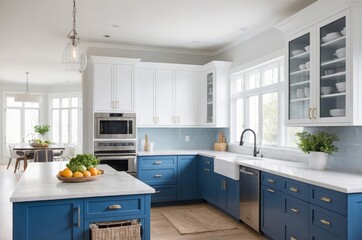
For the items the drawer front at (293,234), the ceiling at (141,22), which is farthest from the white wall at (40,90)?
the drawer front at (293,234)

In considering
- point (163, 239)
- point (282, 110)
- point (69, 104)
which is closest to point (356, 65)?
point (282, 110)

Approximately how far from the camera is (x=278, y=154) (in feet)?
14.9

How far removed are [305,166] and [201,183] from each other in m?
2.22

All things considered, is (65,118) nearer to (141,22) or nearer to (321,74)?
(141,22)

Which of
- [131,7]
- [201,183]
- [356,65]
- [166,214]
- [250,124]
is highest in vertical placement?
[131,7]

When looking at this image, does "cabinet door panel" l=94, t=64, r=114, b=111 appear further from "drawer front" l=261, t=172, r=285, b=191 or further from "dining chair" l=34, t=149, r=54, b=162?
"drawer front" l=261, t=172, r=285, b=191

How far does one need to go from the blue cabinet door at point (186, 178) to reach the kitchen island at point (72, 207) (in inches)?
118

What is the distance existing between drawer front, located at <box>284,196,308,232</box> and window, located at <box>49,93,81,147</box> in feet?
30.3

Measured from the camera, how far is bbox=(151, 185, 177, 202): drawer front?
546 cm

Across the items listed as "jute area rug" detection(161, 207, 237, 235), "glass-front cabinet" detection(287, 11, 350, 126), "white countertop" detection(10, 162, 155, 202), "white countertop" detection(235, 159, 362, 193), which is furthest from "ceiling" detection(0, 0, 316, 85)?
"jute area rug" detection(161, 207, 237, 235)

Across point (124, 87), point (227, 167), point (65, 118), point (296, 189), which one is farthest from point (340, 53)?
point (65, 118)

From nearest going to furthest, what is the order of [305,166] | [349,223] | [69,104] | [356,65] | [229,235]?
1. [349,223]
2. [356,65]
3. [305,166]
4. [229,235]
5. [69,104]

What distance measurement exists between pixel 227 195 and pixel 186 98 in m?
2.11

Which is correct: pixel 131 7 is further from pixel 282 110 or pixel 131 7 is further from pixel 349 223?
pixel 349 223
